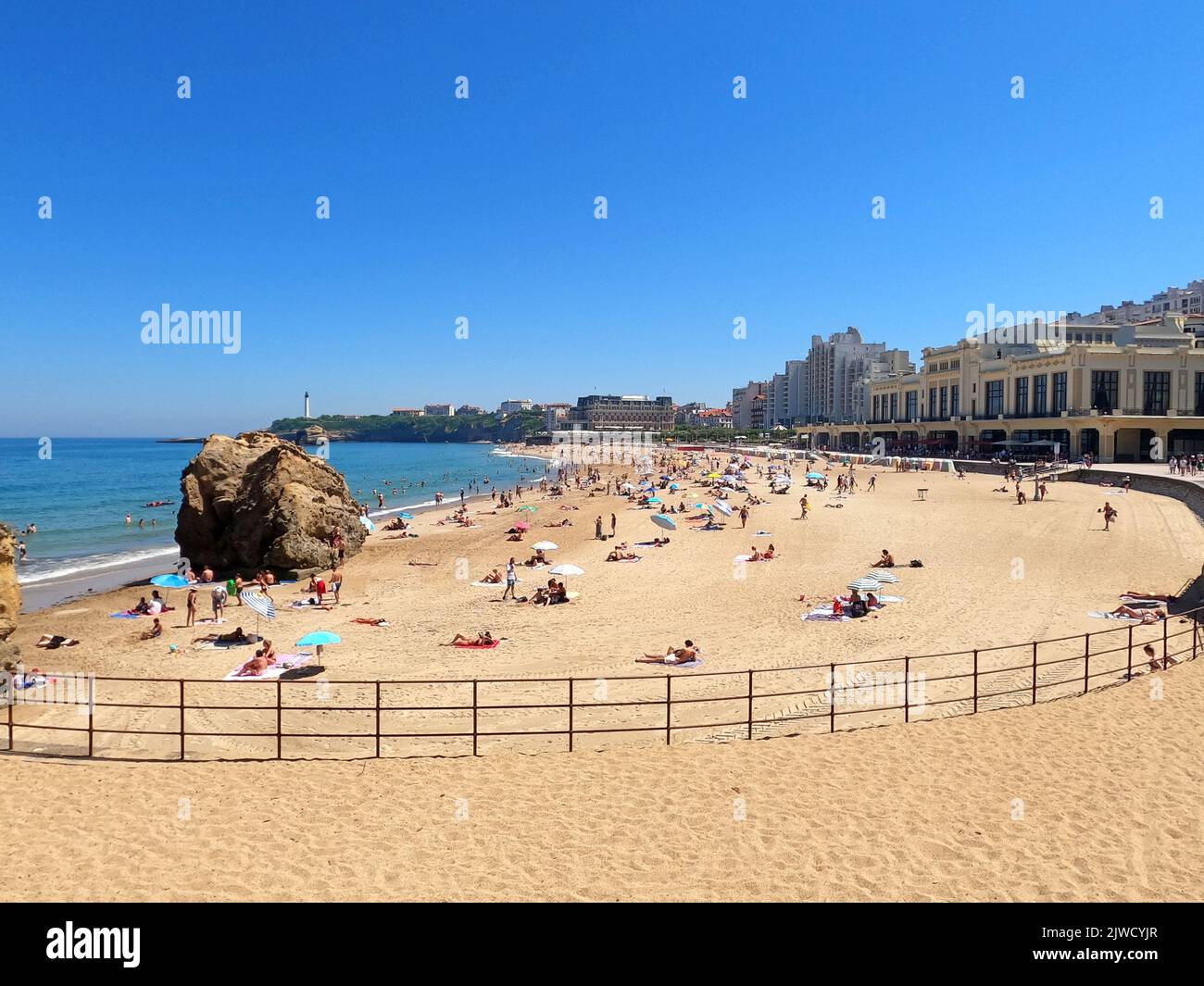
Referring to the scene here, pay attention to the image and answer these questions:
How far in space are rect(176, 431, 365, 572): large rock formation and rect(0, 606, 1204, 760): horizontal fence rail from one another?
34.4 feet

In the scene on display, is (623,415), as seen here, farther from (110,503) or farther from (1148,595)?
(1148,595)

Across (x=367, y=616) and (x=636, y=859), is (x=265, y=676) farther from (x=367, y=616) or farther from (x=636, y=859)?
(x=636, y=859)

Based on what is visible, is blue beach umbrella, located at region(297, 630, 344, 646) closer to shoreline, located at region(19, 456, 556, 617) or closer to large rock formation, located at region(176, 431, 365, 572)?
large rock formation, located at region(176, 431, 365, 572)

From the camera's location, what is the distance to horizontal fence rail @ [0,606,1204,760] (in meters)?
8.98

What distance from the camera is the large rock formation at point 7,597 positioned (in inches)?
470

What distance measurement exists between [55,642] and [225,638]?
3.46 meters

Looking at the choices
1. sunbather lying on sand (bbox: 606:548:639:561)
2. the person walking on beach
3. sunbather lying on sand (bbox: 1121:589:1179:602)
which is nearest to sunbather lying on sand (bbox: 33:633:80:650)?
the person walking on beach

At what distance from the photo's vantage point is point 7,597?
40.5 ft

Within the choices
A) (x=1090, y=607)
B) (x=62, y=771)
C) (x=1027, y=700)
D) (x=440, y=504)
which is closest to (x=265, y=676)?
(x=62, y=771)

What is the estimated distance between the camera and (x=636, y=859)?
617 cm

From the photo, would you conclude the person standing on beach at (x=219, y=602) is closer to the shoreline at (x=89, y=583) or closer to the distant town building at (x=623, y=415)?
the shoreline at (x=89, y=583)
